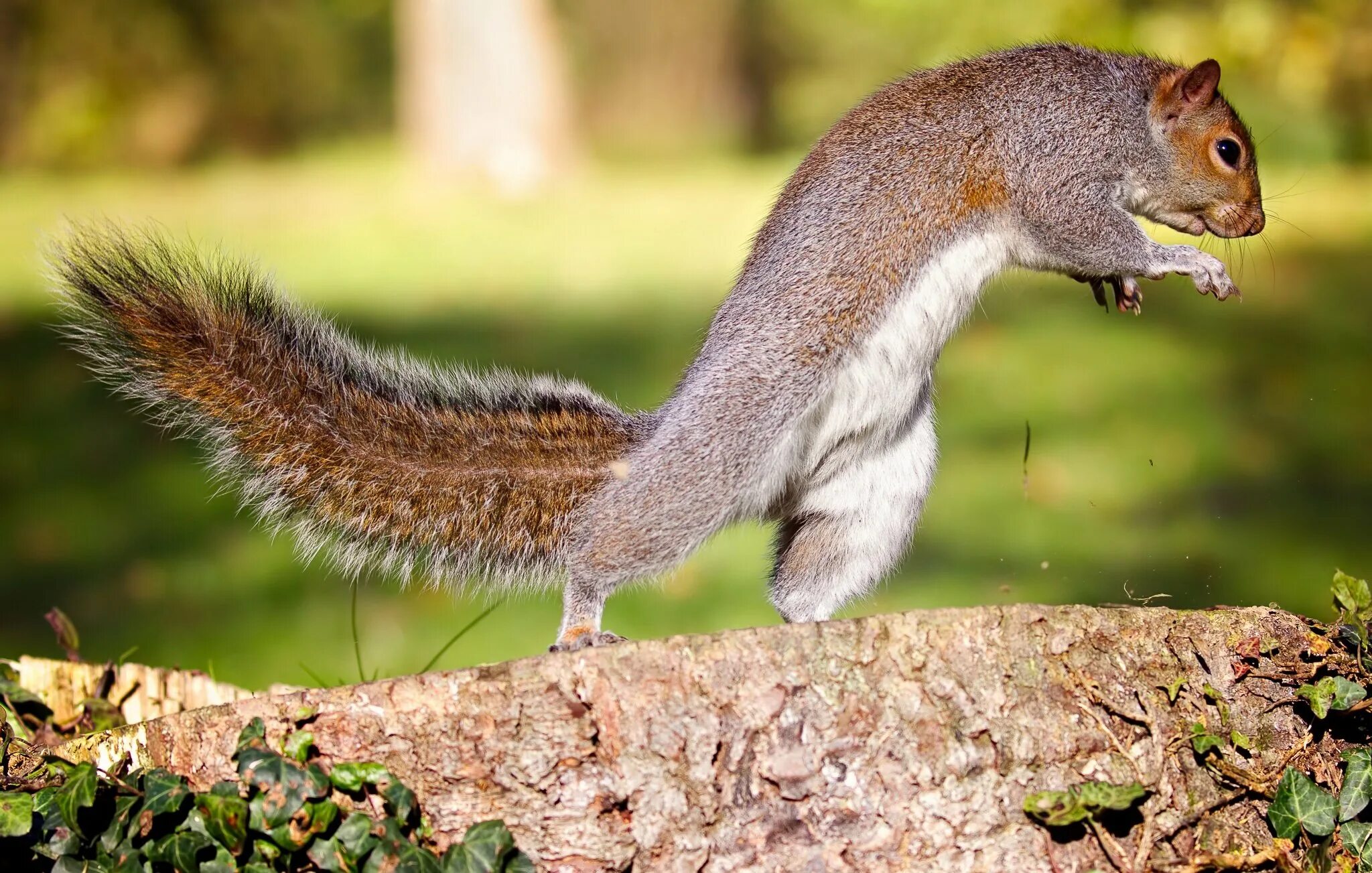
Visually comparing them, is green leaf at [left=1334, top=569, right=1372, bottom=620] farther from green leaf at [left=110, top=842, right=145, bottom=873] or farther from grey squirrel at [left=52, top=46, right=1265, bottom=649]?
green leaf at [left=110, top=842, right=145, bottom=873]

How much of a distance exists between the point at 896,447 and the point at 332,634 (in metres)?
2.10

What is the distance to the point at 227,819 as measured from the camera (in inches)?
58.7

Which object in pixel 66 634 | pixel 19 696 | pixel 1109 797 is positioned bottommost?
pixel 1109 797

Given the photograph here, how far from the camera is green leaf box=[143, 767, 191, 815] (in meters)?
1.50

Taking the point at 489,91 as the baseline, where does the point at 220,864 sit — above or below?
below

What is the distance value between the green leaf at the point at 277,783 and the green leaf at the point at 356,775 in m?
0.03

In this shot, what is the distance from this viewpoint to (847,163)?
87.7 inches

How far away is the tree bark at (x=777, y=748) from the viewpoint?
1.54 m

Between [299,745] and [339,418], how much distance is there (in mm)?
668

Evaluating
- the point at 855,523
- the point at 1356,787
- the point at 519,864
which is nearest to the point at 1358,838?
the point at 1356,787

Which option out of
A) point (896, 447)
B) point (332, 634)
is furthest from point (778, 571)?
point (332, 634)

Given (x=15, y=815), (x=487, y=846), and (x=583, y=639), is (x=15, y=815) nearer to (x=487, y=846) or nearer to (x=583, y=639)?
(x=487, y=846)

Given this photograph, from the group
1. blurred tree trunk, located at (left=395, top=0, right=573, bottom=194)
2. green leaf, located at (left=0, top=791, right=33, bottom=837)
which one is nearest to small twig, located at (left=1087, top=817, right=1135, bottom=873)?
green leaf, located at (left=0, top=791, right=33, bottom=837)

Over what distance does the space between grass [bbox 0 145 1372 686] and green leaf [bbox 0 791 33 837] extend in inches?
35.2
